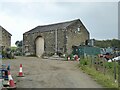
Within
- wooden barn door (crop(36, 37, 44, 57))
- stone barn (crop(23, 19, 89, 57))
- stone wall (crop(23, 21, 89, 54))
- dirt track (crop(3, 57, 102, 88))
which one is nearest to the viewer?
dirt track (crop(3, 57, 102, 88))

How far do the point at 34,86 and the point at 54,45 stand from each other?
3557cm

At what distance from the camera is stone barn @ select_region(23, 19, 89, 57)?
4612 centimetres

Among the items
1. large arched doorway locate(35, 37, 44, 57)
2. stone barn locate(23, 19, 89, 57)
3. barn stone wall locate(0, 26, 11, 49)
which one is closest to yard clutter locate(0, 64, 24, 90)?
barn stone wall locate(0, 26, 11, 49)

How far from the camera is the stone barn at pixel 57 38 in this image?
151 feet

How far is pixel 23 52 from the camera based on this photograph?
179 ft

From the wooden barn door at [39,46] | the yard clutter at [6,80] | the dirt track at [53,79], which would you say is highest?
the wooden barn door at [39,46]

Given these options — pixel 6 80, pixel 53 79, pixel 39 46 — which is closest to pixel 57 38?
A: pixel 39 46

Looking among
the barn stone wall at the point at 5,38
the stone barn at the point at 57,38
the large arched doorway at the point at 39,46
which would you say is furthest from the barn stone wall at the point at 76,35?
the barn stone wall at the point at 5,38

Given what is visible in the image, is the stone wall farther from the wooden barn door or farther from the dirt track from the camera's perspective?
the dirt track

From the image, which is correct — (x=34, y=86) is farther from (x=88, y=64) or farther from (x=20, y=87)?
(x=88, y=64)

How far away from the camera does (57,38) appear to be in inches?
1857

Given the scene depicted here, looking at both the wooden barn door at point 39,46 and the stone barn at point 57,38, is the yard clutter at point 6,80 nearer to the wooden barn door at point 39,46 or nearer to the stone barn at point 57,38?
the stone barn at point 57,38

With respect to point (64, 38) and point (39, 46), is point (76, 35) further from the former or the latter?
point (39, 46)

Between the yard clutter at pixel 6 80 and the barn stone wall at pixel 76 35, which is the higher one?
the barn stone wall at pixel 76 35
